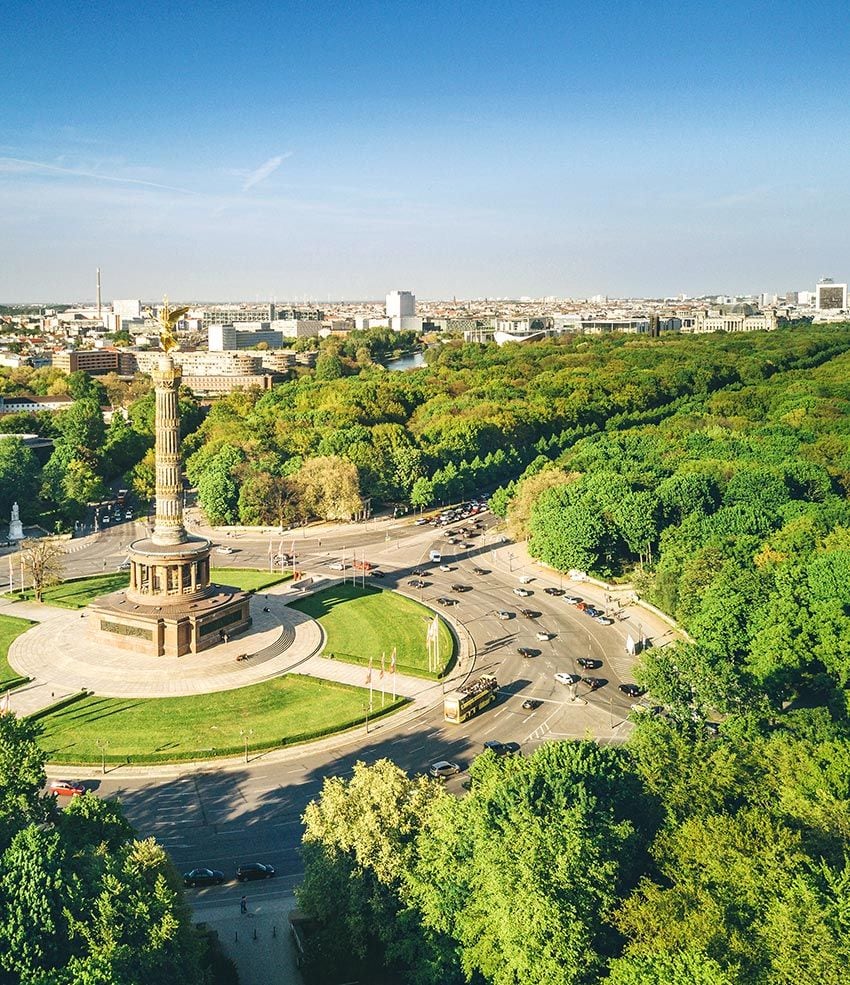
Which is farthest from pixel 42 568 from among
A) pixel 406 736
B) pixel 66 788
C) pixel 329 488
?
pixel 406 736

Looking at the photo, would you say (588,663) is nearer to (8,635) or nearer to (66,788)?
(66,788)

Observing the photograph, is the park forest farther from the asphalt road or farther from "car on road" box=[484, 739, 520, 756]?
"car on road" box=[484, 739, 520, 756]

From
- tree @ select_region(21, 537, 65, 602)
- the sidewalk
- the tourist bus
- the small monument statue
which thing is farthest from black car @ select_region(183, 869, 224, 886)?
the small monument statue

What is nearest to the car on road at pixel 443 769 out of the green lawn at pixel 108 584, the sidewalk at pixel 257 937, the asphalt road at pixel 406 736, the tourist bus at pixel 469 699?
the asphalt road at pixel 406 736

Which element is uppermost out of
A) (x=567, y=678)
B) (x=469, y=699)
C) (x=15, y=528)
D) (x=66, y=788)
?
(x=15, y=528)

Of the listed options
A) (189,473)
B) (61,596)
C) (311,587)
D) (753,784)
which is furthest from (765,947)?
(189,473)

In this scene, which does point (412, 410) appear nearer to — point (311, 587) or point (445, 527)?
point (445, 527)
